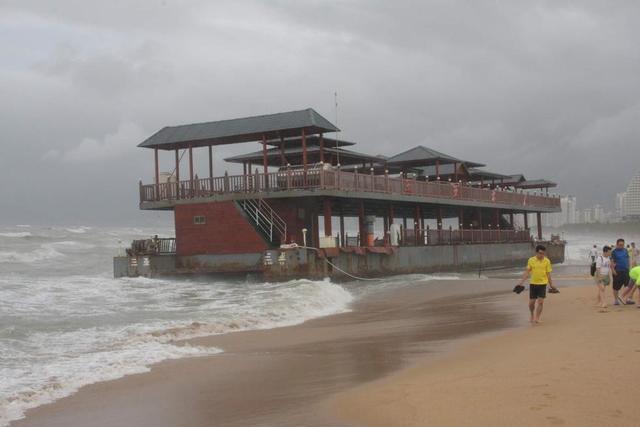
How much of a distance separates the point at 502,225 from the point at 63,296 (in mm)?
38976

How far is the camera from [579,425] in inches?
206

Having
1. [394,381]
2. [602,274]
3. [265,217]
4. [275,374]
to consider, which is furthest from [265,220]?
[394,381]

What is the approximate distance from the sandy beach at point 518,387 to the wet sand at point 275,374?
0.46m

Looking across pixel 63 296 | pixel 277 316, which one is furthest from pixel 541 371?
pixel 63 296

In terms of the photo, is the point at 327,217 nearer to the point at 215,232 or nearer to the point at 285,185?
the point at 285,185

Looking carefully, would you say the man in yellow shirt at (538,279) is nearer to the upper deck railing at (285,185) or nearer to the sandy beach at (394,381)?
the sandy beach at (394,381)

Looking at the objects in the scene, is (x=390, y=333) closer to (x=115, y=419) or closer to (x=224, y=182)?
(x=115, y=419)

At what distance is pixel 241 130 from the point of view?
28.6 metres

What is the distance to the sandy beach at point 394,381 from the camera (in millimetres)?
5926

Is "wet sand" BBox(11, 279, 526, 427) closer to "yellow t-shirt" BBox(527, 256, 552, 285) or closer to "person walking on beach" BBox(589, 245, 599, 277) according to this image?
"yellow t-shirt" BBox(527, 256, 552, 285)

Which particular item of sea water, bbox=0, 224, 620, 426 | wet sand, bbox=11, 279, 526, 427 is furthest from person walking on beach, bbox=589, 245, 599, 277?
sea water, bbox=0, 224, 620, 426

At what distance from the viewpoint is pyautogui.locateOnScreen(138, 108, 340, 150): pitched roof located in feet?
90.8

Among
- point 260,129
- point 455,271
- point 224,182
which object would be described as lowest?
point 455,271

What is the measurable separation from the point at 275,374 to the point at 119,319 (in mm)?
7415
